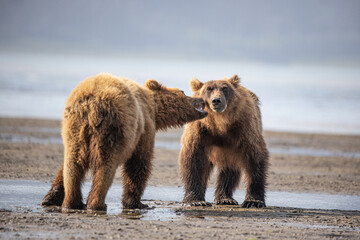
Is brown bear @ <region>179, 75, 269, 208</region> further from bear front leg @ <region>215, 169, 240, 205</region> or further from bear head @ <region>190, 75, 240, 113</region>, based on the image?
Result: bear front leg @ <region>215, 169, 240, 205</region>

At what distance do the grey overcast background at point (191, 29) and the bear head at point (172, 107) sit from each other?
10359 centimetres

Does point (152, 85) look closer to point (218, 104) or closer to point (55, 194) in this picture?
point (218, 104)

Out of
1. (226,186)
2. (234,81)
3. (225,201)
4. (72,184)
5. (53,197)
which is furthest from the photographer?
(226,186)

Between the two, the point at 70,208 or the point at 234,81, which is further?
the point at 234,81

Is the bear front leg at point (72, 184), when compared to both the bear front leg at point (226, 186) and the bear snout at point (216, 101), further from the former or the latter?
the bear front leg at point (226, 186)

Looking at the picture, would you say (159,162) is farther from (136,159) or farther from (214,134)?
(136,159)

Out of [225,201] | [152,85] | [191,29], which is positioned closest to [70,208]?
[152,85]

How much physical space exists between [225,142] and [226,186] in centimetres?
78

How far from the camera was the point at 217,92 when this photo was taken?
8836mm

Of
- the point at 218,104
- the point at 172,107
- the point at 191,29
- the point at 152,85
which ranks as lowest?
the point at 172,107

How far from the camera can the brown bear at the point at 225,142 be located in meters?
8.84

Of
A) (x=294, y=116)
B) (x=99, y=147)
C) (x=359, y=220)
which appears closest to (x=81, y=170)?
(x=99, y=147)

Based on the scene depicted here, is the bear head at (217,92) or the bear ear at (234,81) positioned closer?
the bear head at (217,92)

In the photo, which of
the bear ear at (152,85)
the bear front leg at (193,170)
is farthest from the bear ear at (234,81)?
the bear ear at (152,85)
